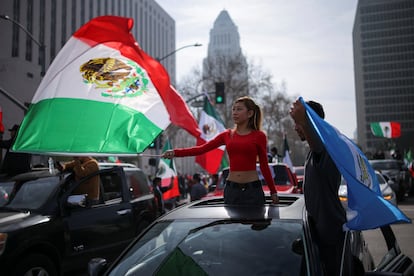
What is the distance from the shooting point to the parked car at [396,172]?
18.3 metres

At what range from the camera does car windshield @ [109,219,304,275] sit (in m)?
2.78

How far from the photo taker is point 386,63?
131m

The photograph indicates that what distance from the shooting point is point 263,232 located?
295 cm

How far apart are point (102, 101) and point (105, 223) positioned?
1794 millimetres

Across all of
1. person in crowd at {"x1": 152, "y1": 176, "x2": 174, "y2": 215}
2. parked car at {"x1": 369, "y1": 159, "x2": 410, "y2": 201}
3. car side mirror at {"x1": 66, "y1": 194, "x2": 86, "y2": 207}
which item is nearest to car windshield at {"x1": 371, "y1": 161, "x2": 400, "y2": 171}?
parked car at {"x1": 369, "y1": 159, "x2": 410, "y2": 201}

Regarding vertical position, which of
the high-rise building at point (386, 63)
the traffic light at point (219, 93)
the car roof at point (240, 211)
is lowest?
the car roof at point (240, 211)

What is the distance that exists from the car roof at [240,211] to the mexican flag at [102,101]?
159 centimetres

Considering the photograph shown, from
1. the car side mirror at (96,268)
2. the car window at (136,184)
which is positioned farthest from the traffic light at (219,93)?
the car side mirror at (96,268)

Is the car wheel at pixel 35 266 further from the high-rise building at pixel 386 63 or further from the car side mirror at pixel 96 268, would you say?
the high-rise building at pixel 386 63

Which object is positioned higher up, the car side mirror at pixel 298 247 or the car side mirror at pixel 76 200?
the car side mirror at pixel 76 200

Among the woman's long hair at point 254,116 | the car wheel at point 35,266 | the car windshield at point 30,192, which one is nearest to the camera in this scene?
the woman's long hair at point 254,116

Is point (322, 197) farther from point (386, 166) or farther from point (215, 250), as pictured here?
point (386, 166)

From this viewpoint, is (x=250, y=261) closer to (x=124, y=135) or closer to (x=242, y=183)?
(x=242, y=183)

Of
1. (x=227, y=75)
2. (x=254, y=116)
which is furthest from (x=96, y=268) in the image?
(x=227, y=75)
